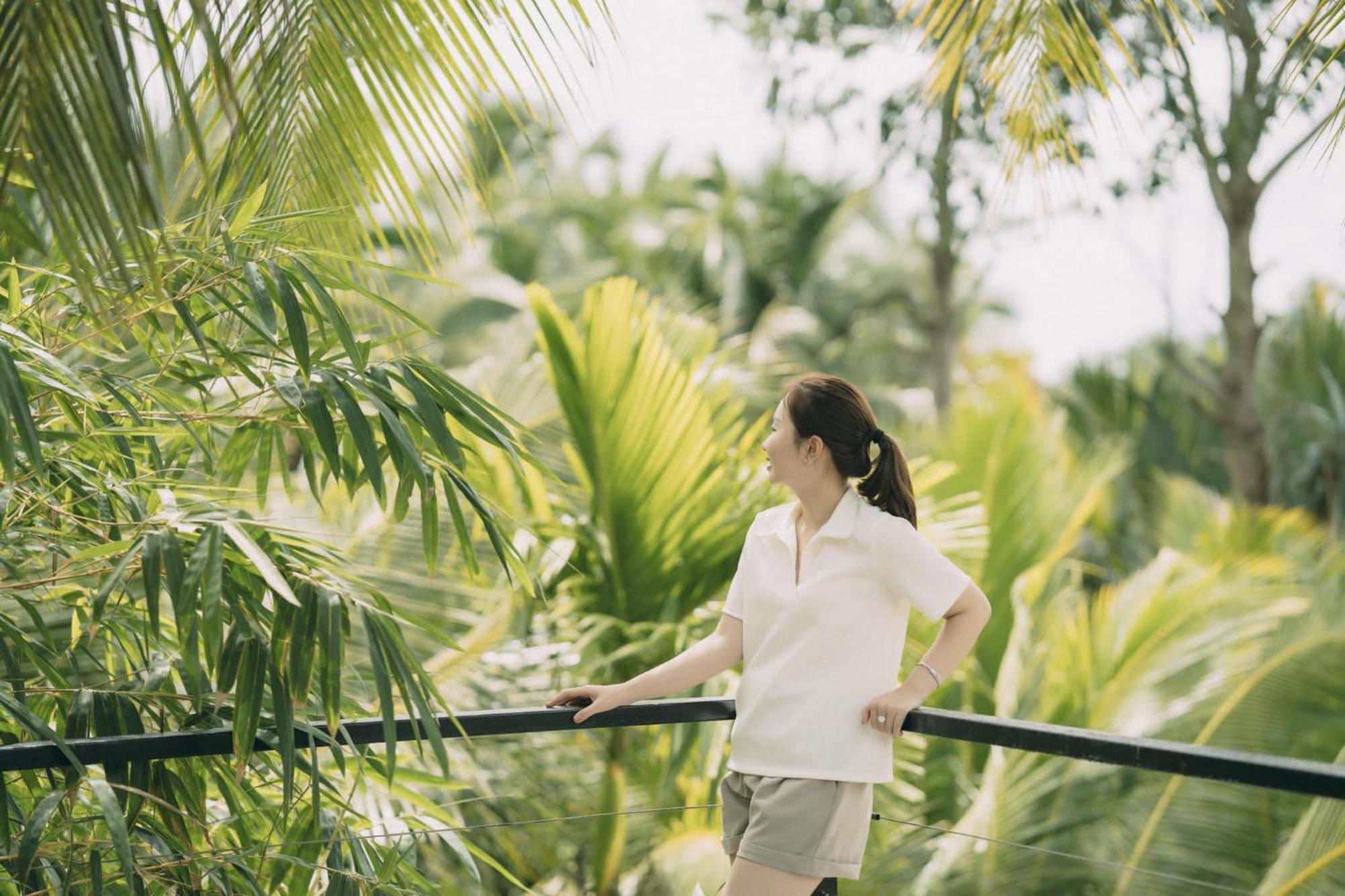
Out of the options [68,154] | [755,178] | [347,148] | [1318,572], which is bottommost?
[1318,572]

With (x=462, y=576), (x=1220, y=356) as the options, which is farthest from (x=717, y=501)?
(x=1220, y=356)

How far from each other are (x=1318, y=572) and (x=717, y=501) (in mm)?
3916

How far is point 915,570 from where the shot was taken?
6.35ft

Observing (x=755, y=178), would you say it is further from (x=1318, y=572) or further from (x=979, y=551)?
(x=979, y=551)

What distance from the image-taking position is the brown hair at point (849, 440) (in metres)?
2.05

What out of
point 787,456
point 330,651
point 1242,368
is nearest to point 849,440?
point 787,456

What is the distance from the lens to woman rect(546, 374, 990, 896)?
1.92m

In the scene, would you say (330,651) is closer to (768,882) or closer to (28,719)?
(28,719)

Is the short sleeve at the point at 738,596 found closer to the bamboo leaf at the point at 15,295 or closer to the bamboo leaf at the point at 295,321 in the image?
the bamboo leaf at the point at 295,321

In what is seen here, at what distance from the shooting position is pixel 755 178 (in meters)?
20.7

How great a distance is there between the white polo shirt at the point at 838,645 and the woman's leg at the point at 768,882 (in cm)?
14

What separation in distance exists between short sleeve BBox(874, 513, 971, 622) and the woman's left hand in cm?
12

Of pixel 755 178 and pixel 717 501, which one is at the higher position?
pixel 755 178

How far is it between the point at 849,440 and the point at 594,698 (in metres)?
0.61
